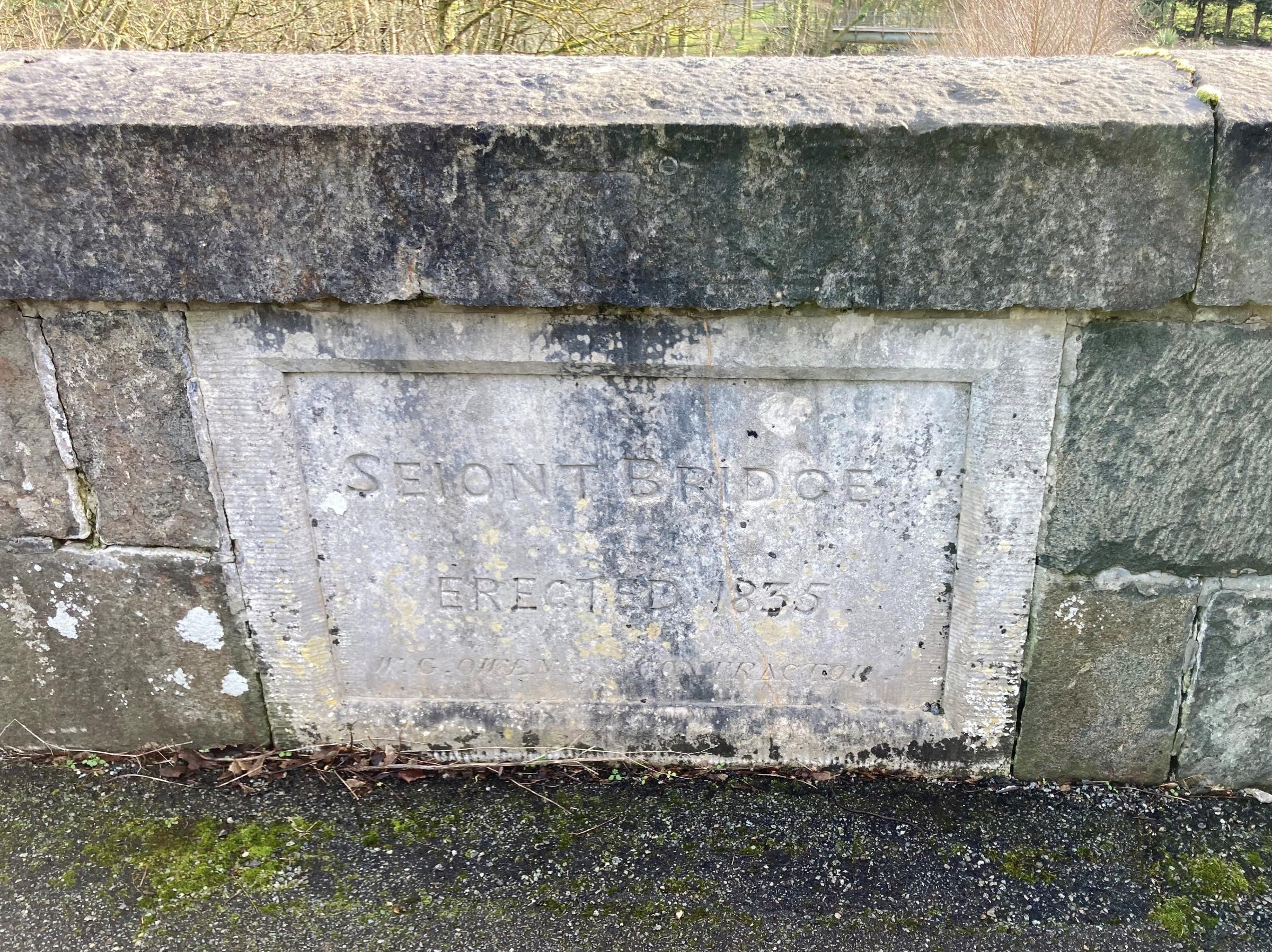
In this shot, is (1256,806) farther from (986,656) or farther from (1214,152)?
(1214,152)

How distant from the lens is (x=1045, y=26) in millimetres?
8664

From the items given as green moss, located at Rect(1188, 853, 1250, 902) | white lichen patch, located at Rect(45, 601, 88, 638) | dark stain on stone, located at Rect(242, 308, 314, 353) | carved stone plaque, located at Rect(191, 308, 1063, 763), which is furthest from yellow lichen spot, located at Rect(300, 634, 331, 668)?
green moss, located at Rect(1188, 853, 1250, 902)

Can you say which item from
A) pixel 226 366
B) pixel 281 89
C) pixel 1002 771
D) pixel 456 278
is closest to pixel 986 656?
pixel 1002 771

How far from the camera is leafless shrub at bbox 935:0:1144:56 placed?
8641 millimetres

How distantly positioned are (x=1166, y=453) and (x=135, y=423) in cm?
210

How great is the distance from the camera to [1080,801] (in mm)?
1864

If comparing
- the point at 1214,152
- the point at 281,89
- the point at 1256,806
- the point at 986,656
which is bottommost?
the point at 1256,806

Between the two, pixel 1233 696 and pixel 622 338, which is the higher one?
pixel 622 338

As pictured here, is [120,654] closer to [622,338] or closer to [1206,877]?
[622,338]

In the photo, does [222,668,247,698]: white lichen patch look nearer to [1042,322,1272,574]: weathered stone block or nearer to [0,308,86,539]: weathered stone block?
[0,308,86,539]: weathered stone block

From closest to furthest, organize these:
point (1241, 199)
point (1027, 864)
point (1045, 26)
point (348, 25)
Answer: point (1241, 199) → point (1027, 864) → point (348, 25) → point (1045, 26)

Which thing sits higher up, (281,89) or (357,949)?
(281,89)

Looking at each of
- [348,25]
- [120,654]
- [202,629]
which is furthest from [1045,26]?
[120,654]

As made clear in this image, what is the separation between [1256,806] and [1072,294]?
1.30 m
